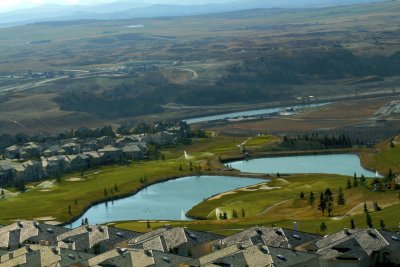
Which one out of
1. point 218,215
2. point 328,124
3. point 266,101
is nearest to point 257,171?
point 218,215

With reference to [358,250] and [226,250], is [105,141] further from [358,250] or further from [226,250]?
[358,250]

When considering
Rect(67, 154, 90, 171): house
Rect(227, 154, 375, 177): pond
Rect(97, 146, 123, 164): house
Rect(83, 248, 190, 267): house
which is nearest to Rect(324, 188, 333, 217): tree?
Rect(83, 248, 190, 267): house

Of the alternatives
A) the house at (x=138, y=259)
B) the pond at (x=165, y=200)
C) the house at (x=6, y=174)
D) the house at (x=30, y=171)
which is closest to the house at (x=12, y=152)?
the house at (x=30, y=171)

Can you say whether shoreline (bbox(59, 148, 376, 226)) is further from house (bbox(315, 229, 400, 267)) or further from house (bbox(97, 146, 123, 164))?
house (bbox(315, 229, 400, 267))

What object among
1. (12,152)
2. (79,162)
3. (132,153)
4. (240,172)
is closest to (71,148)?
(12,152)

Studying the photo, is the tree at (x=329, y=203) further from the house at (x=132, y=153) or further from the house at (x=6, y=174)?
the house at (x=132, y=153)
